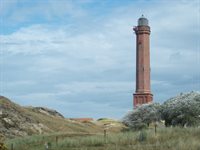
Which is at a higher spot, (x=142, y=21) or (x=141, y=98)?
(x=142, y=21)

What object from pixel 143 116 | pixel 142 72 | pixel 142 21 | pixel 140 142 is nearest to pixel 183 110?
pixel 143 116

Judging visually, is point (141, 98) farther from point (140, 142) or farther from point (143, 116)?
point (140, 142)

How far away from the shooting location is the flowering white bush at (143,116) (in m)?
79.4

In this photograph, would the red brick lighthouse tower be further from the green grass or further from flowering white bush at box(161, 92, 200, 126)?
the green grass

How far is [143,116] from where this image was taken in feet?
279

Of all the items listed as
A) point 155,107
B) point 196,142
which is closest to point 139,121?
point 155,107

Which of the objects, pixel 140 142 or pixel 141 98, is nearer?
pixel 140 142

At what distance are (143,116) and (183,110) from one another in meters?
18.9

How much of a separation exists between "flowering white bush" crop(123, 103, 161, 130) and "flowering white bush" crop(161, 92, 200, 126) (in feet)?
16.9

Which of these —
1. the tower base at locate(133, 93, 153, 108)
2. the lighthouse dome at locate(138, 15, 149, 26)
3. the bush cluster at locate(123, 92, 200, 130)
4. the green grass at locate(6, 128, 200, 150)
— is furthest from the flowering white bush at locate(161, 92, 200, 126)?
the lighthouse dome at locate(138, 15, 149, 26)

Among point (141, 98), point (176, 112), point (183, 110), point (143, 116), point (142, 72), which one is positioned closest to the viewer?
point (183, 110)

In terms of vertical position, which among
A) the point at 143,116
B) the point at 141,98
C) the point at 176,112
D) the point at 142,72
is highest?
the point at 142,72

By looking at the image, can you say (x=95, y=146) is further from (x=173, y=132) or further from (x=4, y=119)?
(x=4, y=119)

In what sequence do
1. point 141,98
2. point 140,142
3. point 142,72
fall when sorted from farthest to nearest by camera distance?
point 142,72, point 141,98, point 140,142
